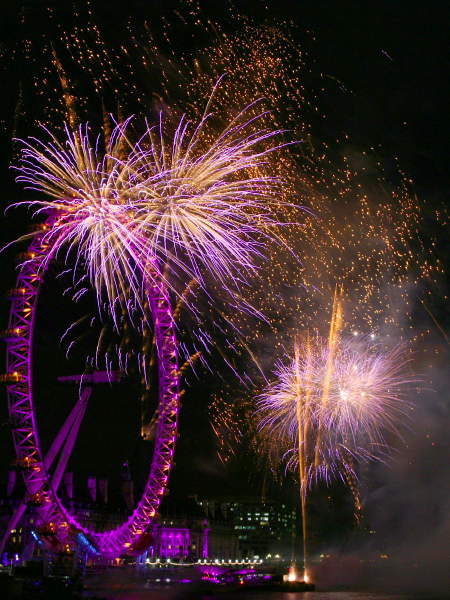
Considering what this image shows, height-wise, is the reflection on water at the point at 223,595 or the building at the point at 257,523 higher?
the building at the point at 257,523

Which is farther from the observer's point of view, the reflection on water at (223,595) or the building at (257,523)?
the building at (257,523)

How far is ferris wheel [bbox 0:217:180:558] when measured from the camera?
42.2m

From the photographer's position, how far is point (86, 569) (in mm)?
47469

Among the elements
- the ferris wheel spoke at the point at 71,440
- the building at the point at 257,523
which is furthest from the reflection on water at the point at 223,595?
the building at the point at 257,523

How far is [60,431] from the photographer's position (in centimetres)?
5109

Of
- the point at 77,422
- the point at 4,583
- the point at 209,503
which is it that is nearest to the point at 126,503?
the point at 209,503

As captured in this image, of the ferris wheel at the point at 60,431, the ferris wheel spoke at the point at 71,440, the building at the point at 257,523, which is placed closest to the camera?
the ferris wheel at the point at 60,431

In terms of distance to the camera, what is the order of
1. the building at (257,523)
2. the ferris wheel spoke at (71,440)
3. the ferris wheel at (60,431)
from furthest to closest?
the building at (257,523) → the ferris wheel spoke at (71,440) → the ferris wheel at (60,431)

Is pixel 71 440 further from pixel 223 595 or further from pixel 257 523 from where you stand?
pixel 257 523

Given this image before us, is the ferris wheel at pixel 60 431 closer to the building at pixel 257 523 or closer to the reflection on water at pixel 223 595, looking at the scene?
the reflection on water at pixel 223 595

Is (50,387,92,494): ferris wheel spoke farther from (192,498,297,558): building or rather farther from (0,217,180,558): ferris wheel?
(192,498,297,558): building

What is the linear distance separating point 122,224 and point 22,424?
16.6m

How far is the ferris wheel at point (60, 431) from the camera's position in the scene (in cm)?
4216

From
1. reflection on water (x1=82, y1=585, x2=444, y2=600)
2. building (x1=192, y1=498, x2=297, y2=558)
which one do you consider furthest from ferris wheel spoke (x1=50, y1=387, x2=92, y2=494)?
building (x1=192, y1=498, x2=297, y2=558)
